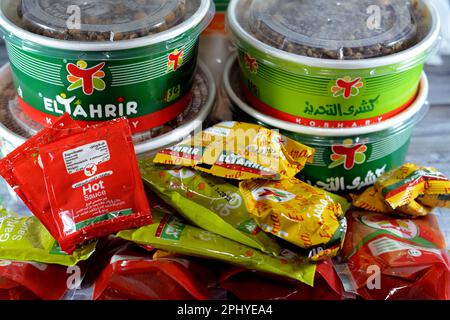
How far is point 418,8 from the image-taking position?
121 cm

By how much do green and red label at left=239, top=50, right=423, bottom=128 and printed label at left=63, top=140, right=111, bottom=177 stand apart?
1.13 ft

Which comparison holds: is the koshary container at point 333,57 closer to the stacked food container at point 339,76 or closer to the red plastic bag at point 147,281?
the stacked food container at point 339,76

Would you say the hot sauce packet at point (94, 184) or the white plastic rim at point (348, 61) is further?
the white plastic rim at point (348, 61)

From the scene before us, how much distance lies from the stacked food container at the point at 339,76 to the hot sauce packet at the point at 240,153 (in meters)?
0.10

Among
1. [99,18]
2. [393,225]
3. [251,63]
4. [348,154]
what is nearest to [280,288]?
[393,225]

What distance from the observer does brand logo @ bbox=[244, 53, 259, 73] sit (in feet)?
3.70

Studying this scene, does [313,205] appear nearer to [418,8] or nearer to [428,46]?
[428,46]

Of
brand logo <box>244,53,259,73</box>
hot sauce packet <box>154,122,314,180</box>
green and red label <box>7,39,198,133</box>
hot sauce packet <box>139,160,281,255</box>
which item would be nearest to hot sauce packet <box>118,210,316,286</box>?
hot sauce packet <box>139,160,281,255</box>

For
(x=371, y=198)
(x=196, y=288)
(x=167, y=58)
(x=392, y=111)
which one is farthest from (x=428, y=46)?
(x=196, y=288)

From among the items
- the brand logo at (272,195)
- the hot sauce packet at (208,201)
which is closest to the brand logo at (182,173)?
the hot sauce packet at (208,201)

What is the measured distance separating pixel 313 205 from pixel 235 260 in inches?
5.9

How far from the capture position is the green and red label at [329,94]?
1.07 metres

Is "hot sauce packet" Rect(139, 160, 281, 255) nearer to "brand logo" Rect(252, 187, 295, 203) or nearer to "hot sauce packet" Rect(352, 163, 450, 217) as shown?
"brand logo" Rect(252, 187, 295, 203)
